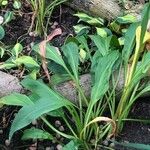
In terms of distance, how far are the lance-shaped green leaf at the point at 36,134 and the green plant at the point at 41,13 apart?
→ 2.25ft

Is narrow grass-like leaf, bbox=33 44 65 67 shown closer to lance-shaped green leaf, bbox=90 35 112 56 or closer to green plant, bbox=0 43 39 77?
green plant, bbox=0 43 39 77

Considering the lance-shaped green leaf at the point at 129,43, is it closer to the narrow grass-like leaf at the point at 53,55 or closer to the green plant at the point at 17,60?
the narrow grass-like leaf at the point at 53,55

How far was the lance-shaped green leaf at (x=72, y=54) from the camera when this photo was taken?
5.79 feet

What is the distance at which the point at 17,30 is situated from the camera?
2.22m

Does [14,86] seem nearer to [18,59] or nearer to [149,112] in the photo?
A: [18,59]

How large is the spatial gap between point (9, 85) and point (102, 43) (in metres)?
0.47

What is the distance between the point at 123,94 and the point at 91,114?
0.15m

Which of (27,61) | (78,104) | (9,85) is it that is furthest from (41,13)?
(78,104)

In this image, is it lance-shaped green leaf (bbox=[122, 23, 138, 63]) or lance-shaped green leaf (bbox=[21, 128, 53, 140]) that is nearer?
lance-shaped green leaf (bbox=[21, 128, 53, 140])

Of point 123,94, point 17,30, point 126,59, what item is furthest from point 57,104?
point 17,30

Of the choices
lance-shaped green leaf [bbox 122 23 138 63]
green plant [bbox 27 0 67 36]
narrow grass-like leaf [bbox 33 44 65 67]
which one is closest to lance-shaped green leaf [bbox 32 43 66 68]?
narrow grass-like leaf [bbox 33 44 65 67]

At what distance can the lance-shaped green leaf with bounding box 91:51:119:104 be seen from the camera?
1.63 m

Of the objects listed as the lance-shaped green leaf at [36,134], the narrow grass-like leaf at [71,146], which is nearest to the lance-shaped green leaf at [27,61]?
the lance-shaped green leaf at [36,134]

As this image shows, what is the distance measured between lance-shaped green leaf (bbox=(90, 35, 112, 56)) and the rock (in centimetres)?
40
